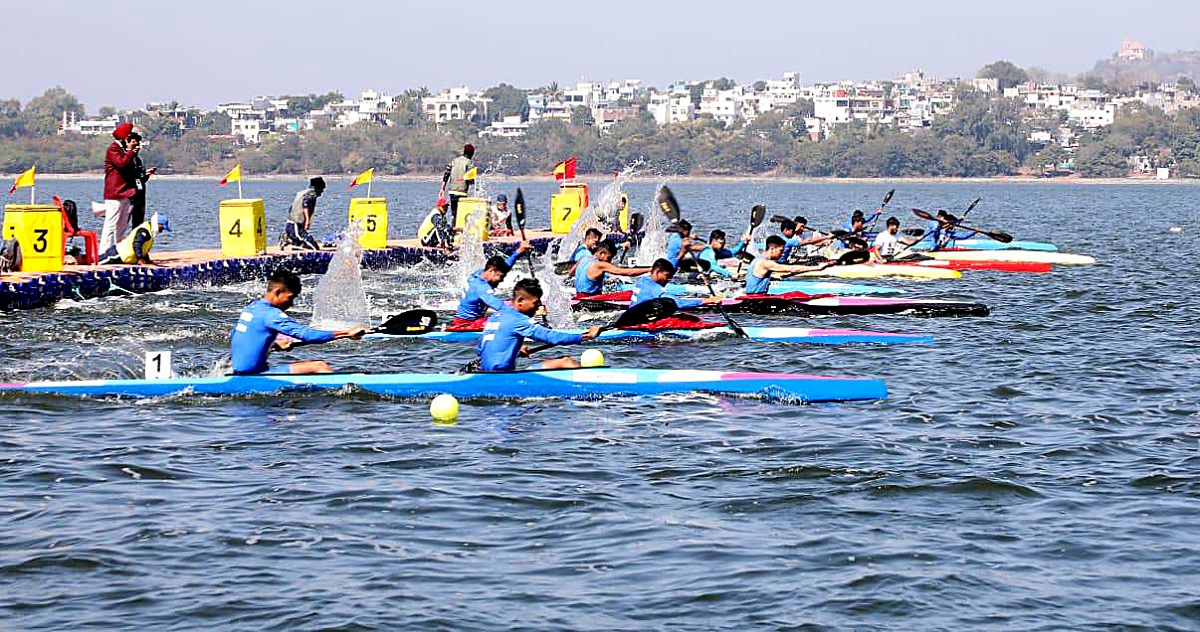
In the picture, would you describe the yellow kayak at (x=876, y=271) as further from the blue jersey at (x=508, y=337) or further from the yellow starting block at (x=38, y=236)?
the blue jersey at (x=508, y=337)

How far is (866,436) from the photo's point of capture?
48.9ft

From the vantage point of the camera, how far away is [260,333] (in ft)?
53.0

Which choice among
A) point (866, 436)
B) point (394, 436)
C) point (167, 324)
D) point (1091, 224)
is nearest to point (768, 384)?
point (866, 436)

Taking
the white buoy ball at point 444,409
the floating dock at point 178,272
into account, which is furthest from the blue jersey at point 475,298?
the floating dock at point 178,272

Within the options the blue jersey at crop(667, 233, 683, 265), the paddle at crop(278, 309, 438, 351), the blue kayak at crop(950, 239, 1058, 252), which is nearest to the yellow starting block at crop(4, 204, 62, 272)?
the paddle at crop(278, 309, 438, 351)

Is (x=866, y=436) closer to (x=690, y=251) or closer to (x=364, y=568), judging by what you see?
(x=364, y=568)

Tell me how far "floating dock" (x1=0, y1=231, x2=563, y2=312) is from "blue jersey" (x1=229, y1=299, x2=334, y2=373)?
872cm

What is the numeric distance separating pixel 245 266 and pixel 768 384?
16015 mm

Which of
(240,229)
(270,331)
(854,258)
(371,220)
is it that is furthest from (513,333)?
(371,220)

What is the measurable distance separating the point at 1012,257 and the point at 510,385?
22021 mm

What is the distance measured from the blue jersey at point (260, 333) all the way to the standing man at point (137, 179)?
10.6 m

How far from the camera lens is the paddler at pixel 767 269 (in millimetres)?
24109

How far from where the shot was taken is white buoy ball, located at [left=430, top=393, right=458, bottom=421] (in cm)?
1553

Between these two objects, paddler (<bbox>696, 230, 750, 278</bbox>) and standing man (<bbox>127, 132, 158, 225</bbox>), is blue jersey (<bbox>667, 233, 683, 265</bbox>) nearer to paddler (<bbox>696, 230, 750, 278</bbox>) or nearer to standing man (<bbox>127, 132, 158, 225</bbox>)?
paddler (<bbox>696, 230, 750, 278</bbox>)
